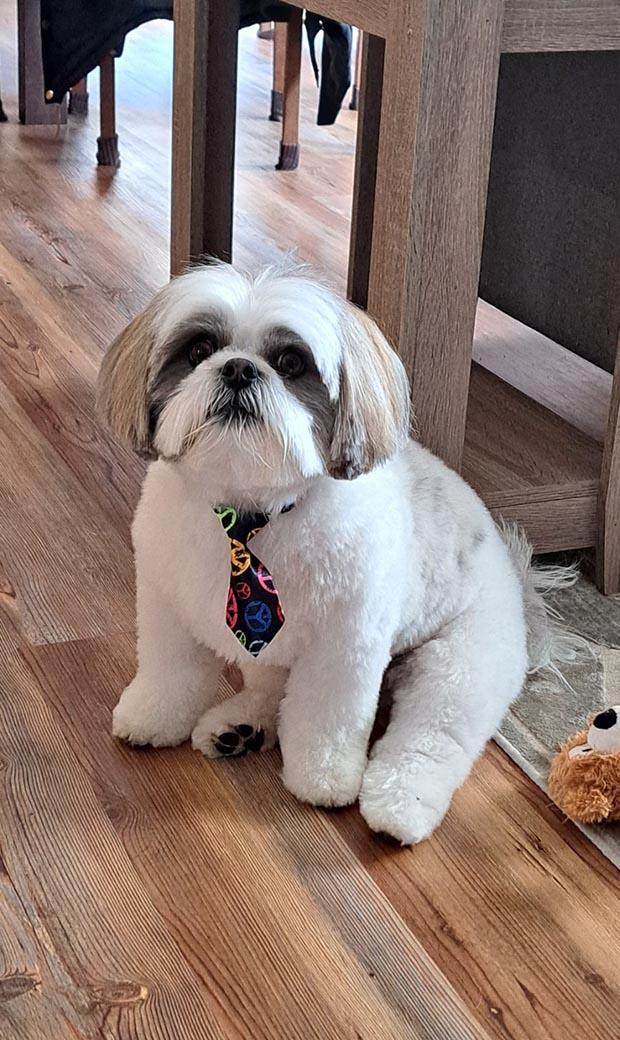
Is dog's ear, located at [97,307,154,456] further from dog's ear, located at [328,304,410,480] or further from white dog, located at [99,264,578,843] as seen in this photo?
dog's ear, located at [328,304,410,480]

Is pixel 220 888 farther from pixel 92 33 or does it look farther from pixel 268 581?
pixel 92 33

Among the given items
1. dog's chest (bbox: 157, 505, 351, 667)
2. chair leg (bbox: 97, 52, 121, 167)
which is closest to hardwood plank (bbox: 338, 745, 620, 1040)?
dog's chest (bbox: 157, 505, 351, 667)

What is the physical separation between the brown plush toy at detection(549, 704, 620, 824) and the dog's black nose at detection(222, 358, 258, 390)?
1.76 feet

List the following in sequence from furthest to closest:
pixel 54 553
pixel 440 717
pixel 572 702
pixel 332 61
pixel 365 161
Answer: pixel 332 61
pixel 365 161
pixel 54 553
pixel 572 702
pixel 440 717

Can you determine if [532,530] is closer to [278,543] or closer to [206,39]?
[278,543]

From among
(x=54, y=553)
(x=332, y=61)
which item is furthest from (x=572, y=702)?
(x=332, y=61)

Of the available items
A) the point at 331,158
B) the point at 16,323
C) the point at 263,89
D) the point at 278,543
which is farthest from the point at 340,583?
the point at 263,89

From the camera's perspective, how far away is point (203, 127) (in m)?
2.00

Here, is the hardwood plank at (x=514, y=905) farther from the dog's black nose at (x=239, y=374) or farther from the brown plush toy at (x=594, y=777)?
the dog's black nose at (x=239, y=374)

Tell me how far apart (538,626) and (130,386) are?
2.19ft

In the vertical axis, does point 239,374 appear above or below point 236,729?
above

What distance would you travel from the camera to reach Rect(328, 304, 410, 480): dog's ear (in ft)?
3.97

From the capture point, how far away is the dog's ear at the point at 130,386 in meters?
1.22

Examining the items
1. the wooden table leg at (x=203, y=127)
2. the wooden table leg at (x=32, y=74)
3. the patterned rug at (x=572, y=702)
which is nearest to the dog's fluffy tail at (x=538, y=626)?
the patterned rug at (x=572, y=702)
